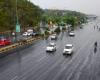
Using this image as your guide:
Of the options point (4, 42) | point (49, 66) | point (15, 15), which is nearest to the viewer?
point (49, 66)

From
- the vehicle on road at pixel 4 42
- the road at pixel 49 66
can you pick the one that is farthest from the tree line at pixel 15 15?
the road at pixel 49 66

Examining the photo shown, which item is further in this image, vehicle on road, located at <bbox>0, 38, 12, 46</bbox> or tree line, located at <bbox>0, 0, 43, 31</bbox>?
tree line, located at <bbox>0, 0, 43, 31</bbox>

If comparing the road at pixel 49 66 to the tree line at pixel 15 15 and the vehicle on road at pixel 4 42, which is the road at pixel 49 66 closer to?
the vehicle on road at pixel 4 42

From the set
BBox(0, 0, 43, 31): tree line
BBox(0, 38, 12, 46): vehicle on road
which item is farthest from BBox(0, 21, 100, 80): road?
BBox(0, 0, 43, 31): tree line

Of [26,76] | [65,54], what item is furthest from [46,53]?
[26,76]

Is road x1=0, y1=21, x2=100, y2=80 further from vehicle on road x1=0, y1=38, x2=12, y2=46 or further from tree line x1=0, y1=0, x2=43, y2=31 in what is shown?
tree line x1=0, y1=0, x2=43, y2=31

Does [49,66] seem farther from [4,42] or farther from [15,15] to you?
[15,15]

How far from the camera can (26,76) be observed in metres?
30.4

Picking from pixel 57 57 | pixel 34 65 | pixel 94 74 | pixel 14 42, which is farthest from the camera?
pixel 14 42

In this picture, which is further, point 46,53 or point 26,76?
point 46,53

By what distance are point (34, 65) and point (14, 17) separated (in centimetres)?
4813

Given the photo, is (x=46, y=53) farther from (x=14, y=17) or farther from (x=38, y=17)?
(x=38, y=17)

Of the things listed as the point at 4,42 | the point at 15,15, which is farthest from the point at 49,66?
the point at 15,15

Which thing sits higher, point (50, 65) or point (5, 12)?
point (5, 12)
